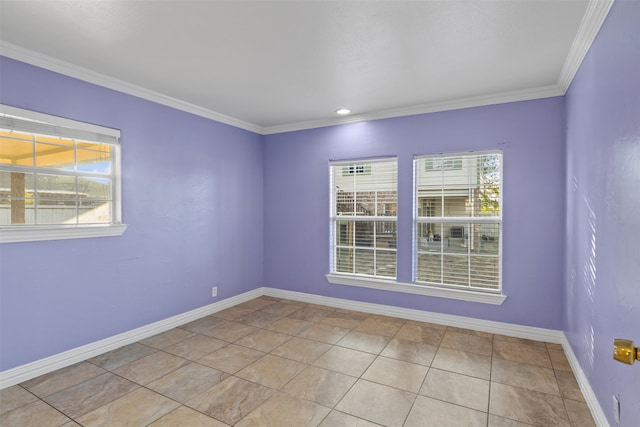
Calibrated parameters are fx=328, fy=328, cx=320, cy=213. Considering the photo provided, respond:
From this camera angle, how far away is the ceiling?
199cm

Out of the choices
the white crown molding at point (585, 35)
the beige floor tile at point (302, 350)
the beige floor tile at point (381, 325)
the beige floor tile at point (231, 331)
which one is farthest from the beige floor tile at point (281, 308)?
the white crown molding at point (585, 35)

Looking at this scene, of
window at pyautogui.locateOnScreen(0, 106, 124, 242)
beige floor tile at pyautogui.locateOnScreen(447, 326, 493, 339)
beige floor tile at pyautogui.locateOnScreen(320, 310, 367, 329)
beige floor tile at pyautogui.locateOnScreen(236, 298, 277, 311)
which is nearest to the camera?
window at pyautogui.locateOnScreen(0, 106, 124, 242)

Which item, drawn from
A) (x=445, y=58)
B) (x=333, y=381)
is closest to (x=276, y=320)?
(x=333, y=381)

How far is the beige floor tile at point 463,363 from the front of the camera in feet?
8.93

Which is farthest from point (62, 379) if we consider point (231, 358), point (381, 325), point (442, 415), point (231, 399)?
point (381, 325)

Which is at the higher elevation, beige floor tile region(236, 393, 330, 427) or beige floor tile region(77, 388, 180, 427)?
beige floor tile region(77, 388, 180, 427)

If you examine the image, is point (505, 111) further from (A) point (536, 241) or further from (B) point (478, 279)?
(B) point (478, 279)

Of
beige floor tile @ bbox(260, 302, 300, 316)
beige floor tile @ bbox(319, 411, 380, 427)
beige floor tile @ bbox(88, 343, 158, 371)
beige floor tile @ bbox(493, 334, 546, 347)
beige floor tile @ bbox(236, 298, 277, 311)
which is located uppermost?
beige floor tile @ bbox(236, 298, 277, 311)

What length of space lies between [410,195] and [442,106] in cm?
107

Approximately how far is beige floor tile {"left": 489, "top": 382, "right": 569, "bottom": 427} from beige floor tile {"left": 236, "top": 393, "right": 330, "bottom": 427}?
1.19 meters

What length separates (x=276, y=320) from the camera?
395cm

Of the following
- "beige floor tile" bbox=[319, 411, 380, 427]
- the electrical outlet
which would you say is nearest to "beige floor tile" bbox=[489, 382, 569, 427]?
the electrical outlet

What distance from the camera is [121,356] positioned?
117 inches

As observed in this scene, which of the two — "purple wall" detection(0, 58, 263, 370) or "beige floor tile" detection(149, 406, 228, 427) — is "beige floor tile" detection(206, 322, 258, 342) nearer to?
"purple wall" detection(0, 58, 263, 370)
